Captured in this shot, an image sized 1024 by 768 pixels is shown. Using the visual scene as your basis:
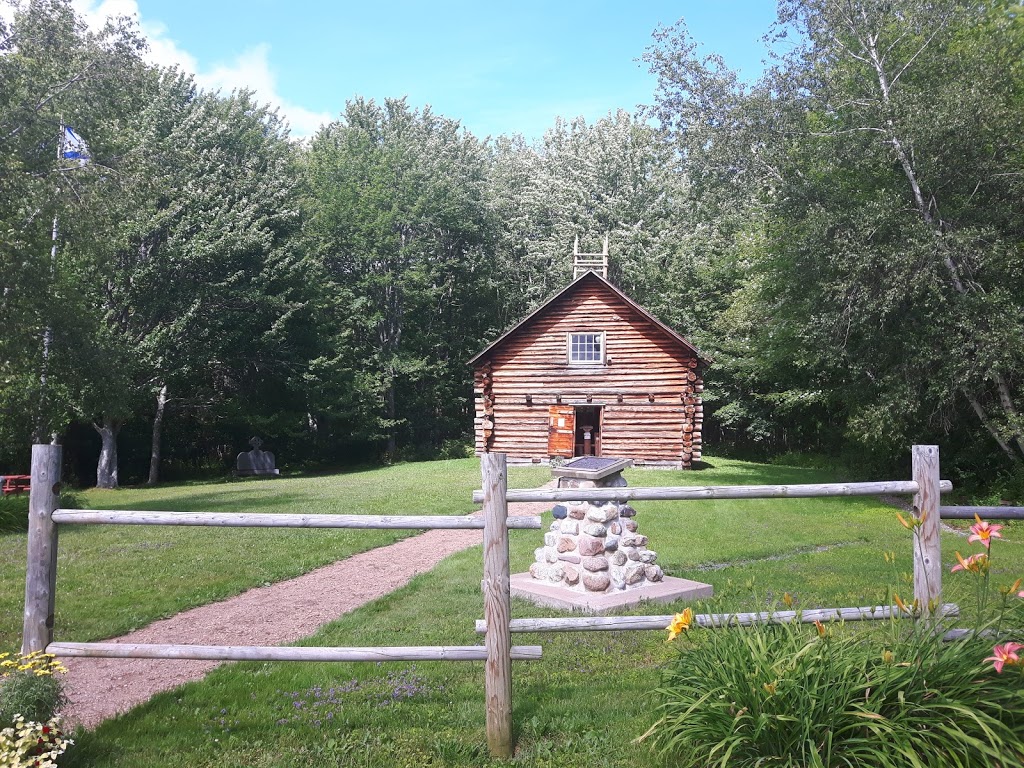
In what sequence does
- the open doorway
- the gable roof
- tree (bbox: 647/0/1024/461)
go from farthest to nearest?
the open doorway
the gable roof
tree (bbox: 647/0/1024/461)

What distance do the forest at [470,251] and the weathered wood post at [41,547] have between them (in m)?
14.4

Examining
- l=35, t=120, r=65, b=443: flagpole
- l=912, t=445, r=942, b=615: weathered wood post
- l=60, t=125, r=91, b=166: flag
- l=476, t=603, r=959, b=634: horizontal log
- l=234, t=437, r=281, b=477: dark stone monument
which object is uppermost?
l=60, t=125, r=91, b=166: flag

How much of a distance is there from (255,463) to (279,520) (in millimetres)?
28568

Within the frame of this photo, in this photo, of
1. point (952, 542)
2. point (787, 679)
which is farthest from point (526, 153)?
point (787, 679)

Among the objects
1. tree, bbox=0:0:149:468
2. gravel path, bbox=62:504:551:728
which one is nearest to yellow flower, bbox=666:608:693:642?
gravel path, bbox=62:504:551:728

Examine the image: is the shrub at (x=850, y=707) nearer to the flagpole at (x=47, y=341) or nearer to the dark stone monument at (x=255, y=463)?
the flagpole at (x=47, y=341)

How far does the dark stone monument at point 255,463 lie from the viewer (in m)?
31.7

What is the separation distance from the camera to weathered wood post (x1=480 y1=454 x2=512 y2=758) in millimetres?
4480

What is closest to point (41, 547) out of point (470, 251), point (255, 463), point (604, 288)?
point (604, 288)

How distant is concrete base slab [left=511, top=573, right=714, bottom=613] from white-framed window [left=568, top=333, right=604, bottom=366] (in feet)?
67.8

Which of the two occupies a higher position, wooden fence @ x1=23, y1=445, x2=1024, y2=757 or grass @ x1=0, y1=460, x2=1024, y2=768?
wooden fence @ x1=23, y1=445, x2=1024, y2=757

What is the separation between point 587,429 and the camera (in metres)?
29.8

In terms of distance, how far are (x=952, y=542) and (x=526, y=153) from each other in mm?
47552

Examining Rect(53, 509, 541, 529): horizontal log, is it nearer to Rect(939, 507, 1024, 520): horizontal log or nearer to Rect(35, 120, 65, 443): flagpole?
Rect(939, 507, 1024, 520): horizontal log
